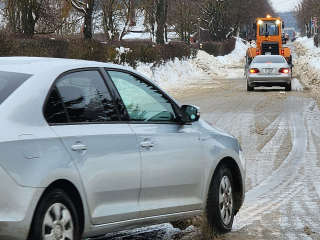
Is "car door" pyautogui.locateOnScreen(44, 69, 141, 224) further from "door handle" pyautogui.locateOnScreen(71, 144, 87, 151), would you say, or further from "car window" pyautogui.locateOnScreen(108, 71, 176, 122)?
"car window" pyautogui.locateOnScreen(108, 71, 176, 122)

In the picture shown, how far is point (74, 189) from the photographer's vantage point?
14.8ft

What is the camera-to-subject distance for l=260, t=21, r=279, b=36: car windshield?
132 ft

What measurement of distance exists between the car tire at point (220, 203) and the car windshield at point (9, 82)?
213 cm

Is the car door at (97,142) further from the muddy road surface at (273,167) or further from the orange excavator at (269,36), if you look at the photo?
the orange excavator at (269,36)

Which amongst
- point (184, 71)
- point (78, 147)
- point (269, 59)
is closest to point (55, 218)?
point (78, 147)

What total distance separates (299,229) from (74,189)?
8.64 ft

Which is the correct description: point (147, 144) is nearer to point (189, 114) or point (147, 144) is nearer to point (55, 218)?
point (189, 114)

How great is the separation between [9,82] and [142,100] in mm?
1313

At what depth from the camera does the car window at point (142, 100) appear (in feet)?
17.2

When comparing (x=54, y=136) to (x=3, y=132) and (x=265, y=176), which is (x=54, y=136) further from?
(x=265, y=176)

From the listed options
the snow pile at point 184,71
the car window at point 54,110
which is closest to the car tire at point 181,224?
the car window at point 54,110

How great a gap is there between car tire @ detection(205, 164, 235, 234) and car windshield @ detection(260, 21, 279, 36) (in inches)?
1374

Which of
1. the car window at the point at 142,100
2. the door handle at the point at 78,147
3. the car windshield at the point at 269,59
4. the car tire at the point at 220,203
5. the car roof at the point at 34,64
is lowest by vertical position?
the car windshield at the point at 269,59

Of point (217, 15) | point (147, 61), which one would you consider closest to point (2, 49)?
point (147, 61)
